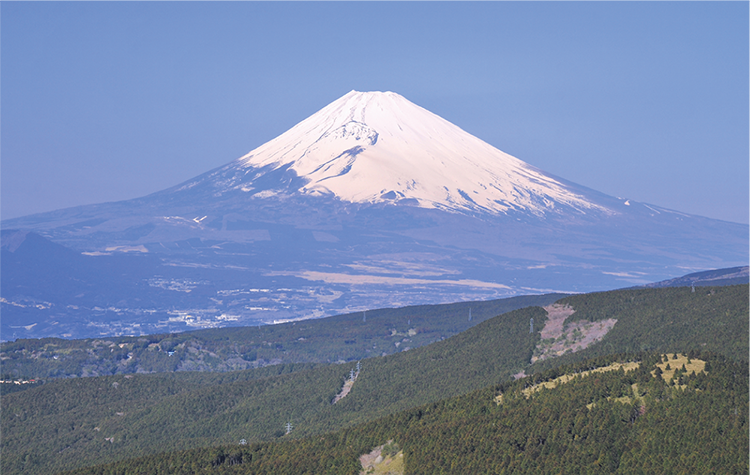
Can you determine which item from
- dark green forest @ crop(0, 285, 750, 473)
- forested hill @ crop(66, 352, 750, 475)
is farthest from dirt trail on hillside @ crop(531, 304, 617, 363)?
forested hill @ crop(66, 352, 750, 475)

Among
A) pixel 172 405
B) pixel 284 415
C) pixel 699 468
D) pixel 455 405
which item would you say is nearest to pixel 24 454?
pixel 172 405

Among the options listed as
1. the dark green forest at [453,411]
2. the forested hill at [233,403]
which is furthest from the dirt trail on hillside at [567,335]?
the forested hill at [233,403]

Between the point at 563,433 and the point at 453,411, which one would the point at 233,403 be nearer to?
the point at 453,411

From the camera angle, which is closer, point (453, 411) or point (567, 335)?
point (453, 411)

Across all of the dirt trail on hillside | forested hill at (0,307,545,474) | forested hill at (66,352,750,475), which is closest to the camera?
forested hill at (66,352,750,475)

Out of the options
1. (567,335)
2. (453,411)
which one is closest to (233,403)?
(567,335)

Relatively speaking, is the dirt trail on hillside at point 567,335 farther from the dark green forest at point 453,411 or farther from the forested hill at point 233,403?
the forested hill at point 233,403

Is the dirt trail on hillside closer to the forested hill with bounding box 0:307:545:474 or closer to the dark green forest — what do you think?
the dark green forest

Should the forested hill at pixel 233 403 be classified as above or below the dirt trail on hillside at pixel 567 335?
below
